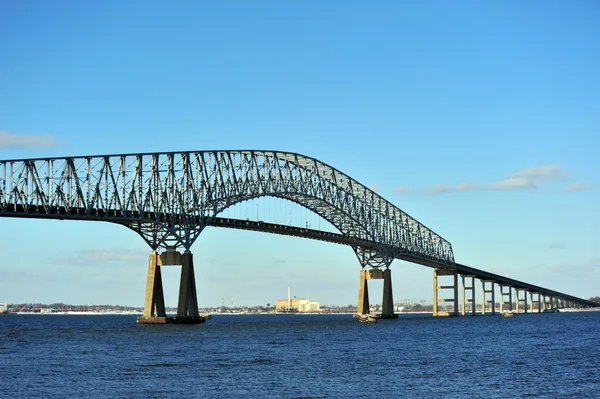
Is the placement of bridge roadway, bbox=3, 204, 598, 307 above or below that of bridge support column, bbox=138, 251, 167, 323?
above

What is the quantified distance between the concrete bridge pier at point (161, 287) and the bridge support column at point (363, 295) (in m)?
52.0

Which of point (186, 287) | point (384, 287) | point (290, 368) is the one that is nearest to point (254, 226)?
point (186, 287)

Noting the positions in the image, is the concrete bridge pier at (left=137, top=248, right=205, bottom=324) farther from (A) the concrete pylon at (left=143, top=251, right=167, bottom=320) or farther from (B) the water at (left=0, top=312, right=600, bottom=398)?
(B) the water at (left=0, top=312, right=600, bottom=398)

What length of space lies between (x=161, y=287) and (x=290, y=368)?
48.8 meters

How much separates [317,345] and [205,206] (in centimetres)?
3898

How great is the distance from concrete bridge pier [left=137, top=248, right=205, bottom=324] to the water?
16.3 metres

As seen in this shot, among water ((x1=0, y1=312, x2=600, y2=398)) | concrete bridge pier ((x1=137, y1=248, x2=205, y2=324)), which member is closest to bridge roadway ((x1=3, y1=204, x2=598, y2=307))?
concrete bridge pier ((x1=137, y1=248, x2=205, y2=324))

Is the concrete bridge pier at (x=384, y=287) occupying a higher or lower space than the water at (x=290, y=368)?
higher

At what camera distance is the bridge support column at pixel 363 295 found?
150 m

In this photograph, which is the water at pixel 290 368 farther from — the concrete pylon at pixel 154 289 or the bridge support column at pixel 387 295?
the bridge support column at pixel 387 295

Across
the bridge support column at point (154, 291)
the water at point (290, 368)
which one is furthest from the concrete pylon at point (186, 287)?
the water at point (290, 368)

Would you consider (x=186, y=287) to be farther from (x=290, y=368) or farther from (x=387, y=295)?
(x=387, y=295)

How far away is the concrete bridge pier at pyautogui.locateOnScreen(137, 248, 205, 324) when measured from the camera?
10038cm

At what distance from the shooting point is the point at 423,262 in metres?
192
